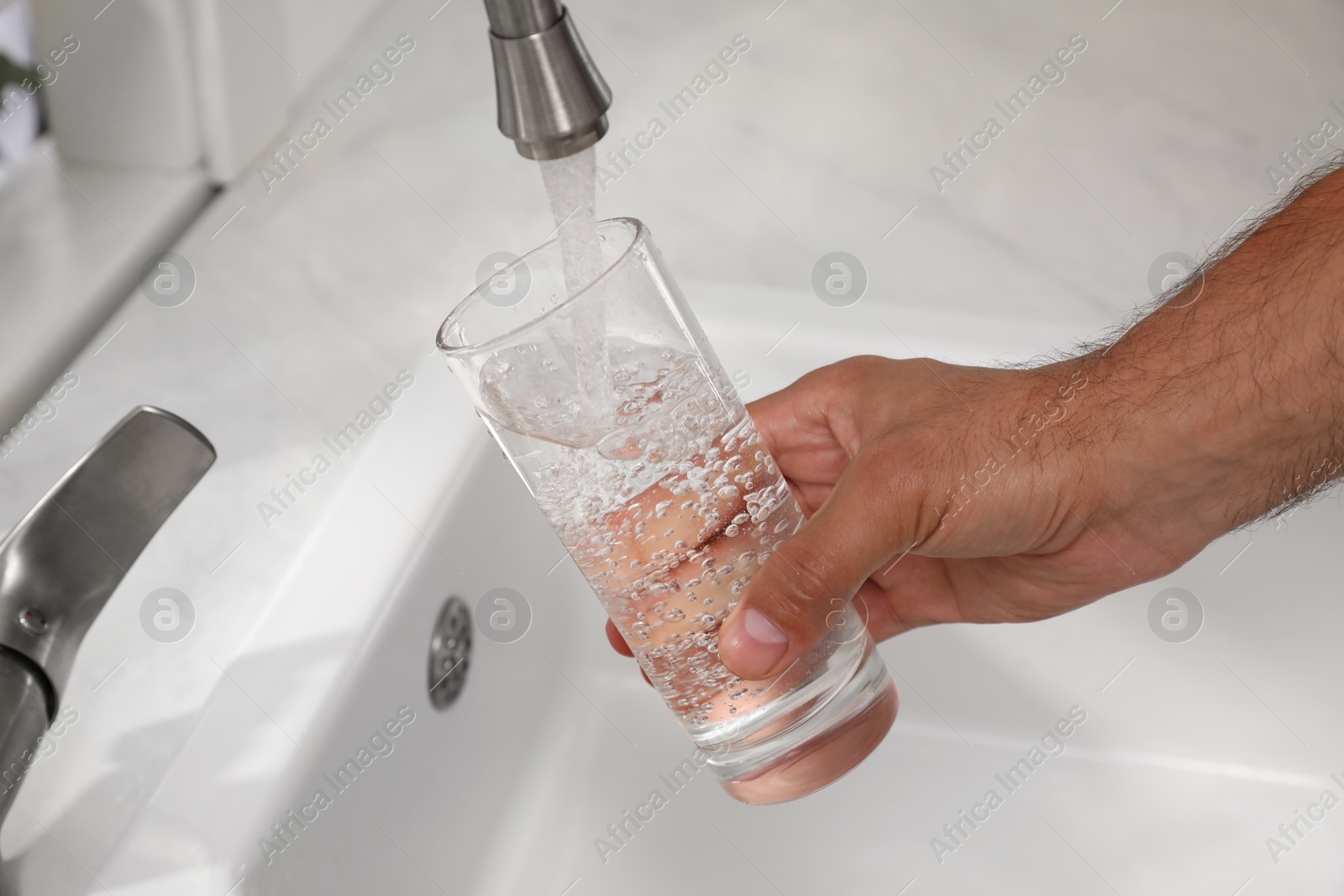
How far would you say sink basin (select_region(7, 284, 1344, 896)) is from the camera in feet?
3.04

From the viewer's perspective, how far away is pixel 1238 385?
2.45 ft

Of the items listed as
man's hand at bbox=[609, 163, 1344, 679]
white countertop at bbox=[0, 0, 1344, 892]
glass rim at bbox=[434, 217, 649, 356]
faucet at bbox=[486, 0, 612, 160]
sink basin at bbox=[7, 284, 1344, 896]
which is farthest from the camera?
white countertop at bbox=[0, 0, 1344, 892]

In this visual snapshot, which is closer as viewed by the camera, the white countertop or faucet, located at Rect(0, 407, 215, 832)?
A: faucet, located at Rect(0, 407, 215, 832)

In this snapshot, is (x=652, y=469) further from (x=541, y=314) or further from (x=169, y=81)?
(x=169, y=81)

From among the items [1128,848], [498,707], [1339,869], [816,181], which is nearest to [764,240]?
[816,181]

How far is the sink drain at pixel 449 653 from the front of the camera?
3.18 ft

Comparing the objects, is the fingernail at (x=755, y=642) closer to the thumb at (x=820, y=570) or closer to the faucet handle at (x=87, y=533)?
the thumb at (x=820, y=570)

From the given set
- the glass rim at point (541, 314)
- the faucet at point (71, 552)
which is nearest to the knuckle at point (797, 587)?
the glass rim at point (541, 314)

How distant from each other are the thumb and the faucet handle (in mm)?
327

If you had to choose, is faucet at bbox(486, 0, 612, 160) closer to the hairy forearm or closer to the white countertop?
the hairy forearm

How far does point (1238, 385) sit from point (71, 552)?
27.9 inches

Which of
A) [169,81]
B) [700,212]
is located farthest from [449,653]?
[169,81]

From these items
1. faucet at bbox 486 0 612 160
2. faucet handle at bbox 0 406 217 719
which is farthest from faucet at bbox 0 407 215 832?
faucet at bbox 486 0 612 160

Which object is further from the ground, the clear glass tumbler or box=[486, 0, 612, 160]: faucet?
box=[486, 0, 612, 160]: faucet
